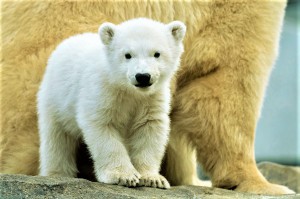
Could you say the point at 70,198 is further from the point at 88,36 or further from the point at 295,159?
the point at 295,159

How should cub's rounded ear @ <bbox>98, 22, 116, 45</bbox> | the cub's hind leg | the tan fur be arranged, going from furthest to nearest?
the tan fur
the cub's hind leg
cub's rounded ear @ <bbox>98, 22, 116, 45</bbox>

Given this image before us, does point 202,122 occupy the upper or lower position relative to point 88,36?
lower

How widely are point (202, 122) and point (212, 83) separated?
29 cm

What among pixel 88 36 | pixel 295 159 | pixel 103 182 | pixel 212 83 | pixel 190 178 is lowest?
pixel 295 159

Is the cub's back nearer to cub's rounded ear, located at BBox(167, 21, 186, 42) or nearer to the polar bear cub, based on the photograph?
the polar bear cub

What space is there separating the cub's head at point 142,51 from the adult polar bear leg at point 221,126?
0.98 meters

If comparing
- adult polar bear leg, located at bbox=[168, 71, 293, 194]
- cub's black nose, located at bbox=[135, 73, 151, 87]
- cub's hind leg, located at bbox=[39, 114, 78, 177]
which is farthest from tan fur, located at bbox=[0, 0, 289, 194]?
cub's black nose, located at bbox=[135, 73, 151, 87]

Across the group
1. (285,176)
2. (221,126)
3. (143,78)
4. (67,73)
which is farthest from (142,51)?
(285,176)

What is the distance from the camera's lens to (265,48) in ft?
17.4

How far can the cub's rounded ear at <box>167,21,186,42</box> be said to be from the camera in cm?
415

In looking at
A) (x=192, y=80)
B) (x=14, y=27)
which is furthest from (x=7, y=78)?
(x=192, y=80)

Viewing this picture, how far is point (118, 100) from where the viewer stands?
414 cm

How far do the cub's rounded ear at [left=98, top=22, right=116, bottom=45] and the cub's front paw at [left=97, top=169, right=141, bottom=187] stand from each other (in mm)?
722

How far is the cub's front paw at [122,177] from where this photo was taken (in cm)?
395
